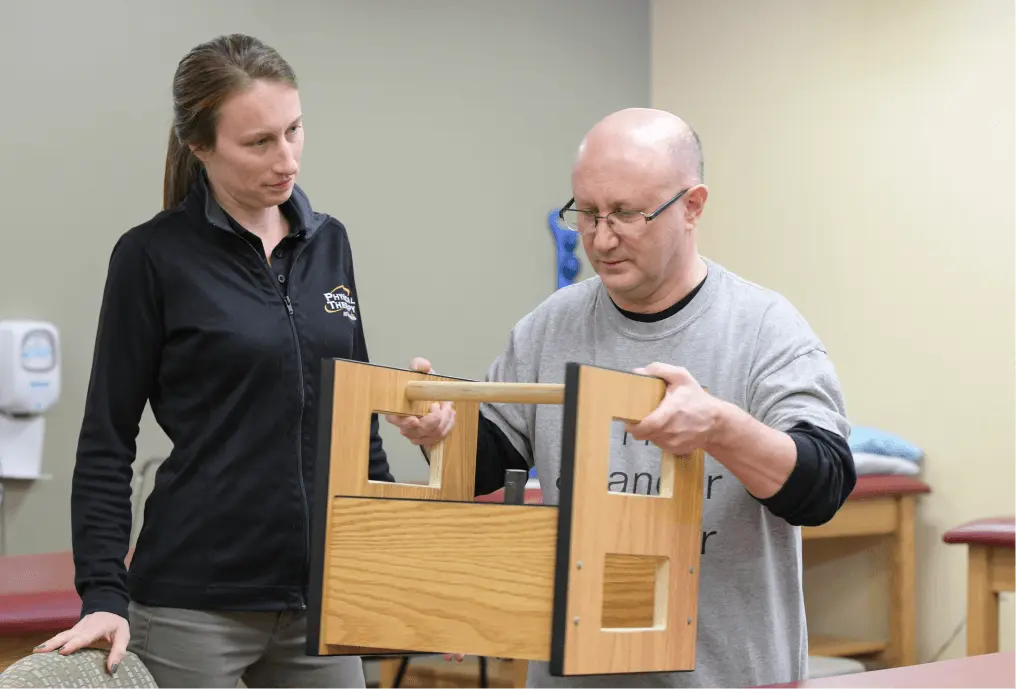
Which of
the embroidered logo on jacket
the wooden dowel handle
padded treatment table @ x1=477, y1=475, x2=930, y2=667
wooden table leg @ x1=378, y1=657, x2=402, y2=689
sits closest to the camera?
the wooden dowel handle

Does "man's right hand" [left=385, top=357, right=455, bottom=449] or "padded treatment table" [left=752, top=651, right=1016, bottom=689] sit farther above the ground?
"man's right hand" [left=385, top=357, right=455, bottom=449]

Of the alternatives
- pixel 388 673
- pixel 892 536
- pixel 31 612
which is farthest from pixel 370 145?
pixel 31 612

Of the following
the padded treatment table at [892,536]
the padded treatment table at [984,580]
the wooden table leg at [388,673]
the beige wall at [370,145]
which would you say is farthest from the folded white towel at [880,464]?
the wooden table leg at [388,673]

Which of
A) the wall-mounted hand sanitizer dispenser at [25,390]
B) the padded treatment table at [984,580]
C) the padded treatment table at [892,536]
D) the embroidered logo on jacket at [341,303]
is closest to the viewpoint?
the embroidered logo on jacket at [341,303]

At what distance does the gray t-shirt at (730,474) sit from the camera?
1374mm

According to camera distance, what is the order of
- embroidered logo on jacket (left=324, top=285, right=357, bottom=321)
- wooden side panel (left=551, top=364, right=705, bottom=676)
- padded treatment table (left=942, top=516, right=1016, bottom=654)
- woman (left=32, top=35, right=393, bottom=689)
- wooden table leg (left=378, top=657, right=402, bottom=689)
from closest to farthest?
wooden side panel (left=551, top=364, right=705, bottom=676), woman (left=32, top=35, right=393, bottom=689), embroidered logo on jacket (left=324, top=285, right=357, bottom=321), padded treatment table (left=942, top=516, right=1016, bottom=654), wooden table leg (left=378, top=657, right=402, bottom=689)

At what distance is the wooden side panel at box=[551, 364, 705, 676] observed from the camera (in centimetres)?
108

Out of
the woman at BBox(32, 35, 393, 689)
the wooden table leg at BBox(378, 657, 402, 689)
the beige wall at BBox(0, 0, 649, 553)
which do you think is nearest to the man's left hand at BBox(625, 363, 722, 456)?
the woman at BBox(32, 35, 393, 689)

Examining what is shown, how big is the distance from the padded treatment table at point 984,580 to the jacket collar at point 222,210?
6.69ft

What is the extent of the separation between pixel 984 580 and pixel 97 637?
2339 millimetres

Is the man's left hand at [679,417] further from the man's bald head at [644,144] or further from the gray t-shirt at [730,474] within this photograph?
the man's bald head at [644,144]

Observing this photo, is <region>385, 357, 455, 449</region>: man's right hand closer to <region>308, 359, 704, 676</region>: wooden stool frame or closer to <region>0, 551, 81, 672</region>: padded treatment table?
<region>308, 359, 704, 676</region>: wooden stool frame

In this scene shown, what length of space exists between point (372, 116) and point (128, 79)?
0.81 meters

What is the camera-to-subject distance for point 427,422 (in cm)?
137
